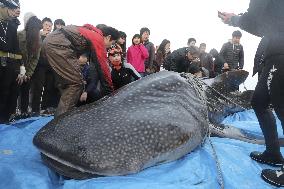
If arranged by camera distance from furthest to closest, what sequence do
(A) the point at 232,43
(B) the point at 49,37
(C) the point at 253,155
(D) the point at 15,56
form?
(A) the point at 232,43, (D) the point at 15,56, (B) the point at 49,37, (C) the point at 253,155

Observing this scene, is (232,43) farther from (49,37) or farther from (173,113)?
(173,113)

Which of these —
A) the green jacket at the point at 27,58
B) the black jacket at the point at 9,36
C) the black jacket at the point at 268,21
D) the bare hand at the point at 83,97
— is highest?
the black jacket at the point at 268,21

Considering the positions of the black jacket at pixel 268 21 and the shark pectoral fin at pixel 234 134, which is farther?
the shark pectoral fin at pixel 234 134

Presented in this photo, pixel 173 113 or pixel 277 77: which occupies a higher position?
pixel 277 77

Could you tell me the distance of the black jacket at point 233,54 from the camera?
10.5 metres

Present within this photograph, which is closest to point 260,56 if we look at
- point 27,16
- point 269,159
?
point 269,159

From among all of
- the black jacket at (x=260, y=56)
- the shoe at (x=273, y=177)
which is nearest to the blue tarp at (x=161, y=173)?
the shoe at (x=273, y=177)

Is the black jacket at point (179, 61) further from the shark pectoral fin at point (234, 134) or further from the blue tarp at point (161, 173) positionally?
the blue tarp at point (161, 173)

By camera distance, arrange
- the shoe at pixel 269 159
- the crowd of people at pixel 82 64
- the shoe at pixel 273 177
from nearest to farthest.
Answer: the shoe at pixel 273 177, the crowd of people at pixel 82 64, the shoe at pixel 269 159

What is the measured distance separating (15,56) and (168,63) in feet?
10.2

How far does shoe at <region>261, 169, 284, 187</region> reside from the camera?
3033 mm

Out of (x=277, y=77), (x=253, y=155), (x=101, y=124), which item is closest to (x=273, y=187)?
(x=253, y=155)

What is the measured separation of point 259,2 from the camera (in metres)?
3.21

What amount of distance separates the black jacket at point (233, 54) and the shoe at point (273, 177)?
7.68 meters
